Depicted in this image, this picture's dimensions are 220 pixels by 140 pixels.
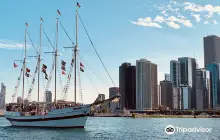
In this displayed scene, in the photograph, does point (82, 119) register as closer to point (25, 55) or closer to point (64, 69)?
point (64, 69)

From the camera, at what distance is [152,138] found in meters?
71.2

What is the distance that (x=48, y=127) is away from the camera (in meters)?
92.3

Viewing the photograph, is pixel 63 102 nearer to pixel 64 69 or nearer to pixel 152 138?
pixel 64 69

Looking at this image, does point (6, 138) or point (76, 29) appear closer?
point (6, 138)

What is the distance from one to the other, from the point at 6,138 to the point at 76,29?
37.6m

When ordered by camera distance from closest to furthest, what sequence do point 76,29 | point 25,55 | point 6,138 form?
1. point 6,138
2. point 76,29
3. point 25,55

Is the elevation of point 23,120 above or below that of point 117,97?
below

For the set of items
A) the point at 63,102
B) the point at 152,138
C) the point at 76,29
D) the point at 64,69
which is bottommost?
the point at 152,138

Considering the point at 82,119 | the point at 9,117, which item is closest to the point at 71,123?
the point at 82,119

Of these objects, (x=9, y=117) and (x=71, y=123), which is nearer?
(x=71, y=123)

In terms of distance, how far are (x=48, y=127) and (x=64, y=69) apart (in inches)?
647

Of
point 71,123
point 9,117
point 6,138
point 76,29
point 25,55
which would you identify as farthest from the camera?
point 25,55

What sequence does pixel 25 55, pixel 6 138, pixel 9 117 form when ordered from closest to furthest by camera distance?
1. pixel 6 138
2. pixel 9 117
3. pixel 25 55

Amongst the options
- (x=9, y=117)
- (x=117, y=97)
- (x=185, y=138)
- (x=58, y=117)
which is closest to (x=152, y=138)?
(x=185, y=138)
